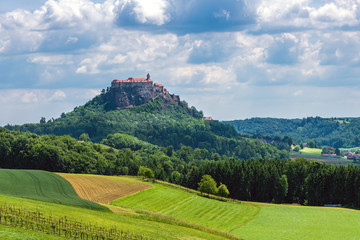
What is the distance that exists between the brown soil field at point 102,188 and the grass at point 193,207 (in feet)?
8.17

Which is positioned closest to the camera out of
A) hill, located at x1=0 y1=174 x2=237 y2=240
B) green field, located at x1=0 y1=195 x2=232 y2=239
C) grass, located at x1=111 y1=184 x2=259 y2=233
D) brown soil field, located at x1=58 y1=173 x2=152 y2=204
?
hill, located at x1=0 y1=174 x2=237 y2=240

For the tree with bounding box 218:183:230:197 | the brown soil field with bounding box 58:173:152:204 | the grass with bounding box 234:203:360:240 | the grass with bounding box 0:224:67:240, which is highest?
the grass with bounding box 0:224:67:240

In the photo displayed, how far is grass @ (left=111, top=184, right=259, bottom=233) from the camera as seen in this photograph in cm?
8125

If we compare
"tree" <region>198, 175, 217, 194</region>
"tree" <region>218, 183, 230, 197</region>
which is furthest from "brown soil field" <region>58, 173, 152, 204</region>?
"tree" <region>218, 183, 230, 197</region>

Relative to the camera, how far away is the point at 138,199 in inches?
3664

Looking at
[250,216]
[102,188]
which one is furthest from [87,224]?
[102,188]

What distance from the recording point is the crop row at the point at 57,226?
151 feet

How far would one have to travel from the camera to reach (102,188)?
98.4 m

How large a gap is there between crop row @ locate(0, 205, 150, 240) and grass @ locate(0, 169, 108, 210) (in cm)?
1795

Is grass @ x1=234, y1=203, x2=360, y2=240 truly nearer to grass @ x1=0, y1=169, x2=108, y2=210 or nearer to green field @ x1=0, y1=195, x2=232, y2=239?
green field @ x1=0, y1=195, x2=232, y2=239

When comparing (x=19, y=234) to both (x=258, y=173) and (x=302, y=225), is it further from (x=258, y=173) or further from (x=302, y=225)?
(x=258, y=173)

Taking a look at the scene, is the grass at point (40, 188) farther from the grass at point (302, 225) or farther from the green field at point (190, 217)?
the grass at point (302, 225)

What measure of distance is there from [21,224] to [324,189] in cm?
9229

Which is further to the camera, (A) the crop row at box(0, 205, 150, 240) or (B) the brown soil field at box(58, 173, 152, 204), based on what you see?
(B) the brown soil field at box(58, 173, 152, 204)
